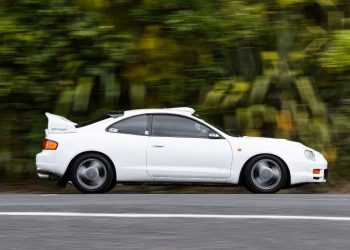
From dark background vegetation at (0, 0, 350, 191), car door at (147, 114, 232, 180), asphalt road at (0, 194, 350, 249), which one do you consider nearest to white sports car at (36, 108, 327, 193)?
car door at (147, 114, 232, 180)

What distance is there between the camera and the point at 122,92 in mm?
15969

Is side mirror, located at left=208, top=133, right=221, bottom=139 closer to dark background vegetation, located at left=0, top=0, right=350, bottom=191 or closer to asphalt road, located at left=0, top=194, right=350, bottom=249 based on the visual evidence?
asphalt road, located at left=0, top=194, right=350, bottom=249

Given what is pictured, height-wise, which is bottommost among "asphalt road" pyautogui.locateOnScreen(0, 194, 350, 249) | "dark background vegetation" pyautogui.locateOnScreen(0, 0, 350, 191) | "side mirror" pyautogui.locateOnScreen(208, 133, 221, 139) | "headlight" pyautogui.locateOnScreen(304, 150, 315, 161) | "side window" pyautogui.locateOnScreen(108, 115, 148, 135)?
"asphalt road" pyautogui.locateOnScreen(0, 194, 350, 249)

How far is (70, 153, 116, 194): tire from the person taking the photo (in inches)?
490

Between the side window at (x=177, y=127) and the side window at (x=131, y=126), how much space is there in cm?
17

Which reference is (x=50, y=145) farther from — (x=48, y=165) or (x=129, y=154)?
(x=129, y=154)

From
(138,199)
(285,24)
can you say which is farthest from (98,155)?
(285,24)

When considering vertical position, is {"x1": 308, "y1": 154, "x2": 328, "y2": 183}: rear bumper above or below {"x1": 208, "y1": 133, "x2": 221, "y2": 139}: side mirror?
below

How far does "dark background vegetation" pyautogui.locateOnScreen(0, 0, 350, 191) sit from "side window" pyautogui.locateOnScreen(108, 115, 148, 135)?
110 inches

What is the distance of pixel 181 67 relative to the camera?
51.4 feet

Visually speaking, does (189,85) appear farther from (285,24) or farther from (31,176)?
(31,176)

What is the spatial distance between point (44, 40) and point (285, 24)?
4.56 meters

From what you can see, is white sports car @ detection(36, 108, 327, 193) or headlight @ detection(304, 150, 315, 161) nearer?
white sports car @ detection(36, 108, 327, 193)

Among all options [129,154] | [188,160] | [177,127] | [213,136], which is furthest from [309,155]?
[129,154]
